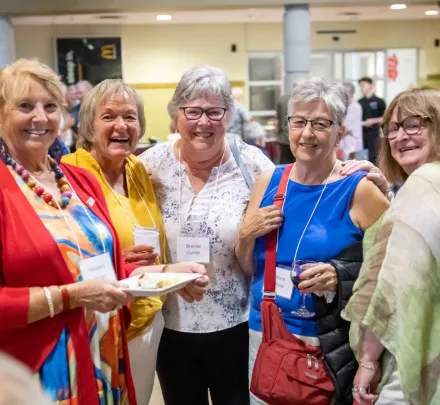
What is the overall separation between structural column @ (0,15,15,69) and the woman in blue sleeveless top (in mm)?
7769

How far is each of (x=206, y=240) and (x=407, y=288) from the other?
943 millimetres

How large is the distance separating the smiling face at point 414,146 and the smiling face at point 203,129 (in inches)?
30.2

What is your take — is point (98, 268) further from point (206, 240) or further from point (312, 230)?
point (312, 230)

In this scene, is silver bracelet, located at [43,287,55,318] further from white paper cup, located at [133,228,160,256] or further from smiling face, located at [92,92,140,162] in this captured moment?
smiling face, located at [92,92,140,162]

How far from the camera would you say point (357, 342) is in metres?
1.86

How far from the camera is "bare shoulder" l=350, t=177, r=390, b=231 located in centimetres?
209

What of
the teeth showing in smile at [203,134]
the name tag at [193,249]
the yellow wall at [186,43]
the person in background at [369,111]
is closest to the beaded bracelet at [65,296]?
the name tag at [193,249]

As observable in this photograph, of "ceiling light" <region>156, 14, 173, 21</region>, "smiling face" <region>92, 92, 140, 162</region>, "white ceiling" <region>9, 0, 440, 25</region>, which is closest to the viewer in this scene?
"smiling face" <region>92, 92, 140, 162</region>

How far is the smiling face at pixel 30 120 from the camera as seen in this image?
1760mm

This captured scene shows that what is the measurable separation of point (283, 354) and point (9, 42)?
27.5 feet

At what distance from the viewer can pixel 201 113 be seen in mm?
2400

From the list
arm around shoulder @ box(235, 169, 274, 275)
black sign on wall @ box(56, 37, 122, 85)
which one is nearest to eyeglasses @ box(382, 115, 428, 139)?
arm around shoulder @ box(235, 169, 274, 275)

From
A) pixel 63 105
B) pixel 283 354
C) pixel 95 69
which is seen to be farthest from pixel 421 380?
pixel 95 69

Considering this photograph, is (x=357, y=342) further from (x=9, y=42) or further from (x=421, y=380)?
(x=9, y=42)
